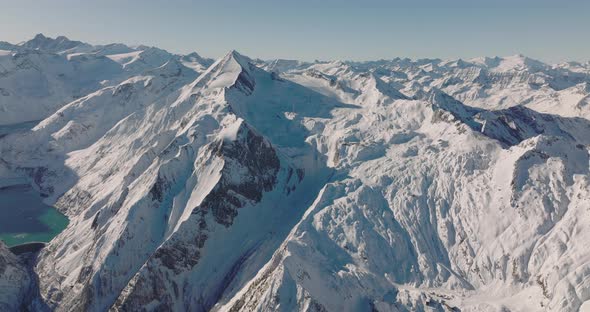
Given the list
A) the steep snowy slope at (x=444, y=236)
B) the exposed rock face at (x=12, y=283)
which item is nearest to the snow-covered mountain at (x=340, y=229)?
the steep snowy slope at (x=444, y=236)

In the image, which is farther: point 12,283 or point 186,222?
point 12,283

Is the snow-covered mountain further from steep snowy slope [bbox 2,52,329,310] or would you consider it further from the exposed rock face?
the exposed rock face

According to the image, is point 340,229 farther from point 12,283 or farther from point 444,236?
point 12,283

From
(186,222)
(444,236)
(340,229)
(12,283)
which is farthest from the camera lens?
(12,283)

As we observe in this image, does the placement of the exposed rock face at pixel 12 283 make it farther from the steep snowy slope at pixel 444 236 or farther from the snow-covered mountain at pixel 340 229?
the steep snowy slope at pixel 444 236

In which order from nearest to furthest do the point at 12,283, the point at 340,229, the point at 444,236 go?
the point at 444,236 < the point at 340,229 < the point at 12,283

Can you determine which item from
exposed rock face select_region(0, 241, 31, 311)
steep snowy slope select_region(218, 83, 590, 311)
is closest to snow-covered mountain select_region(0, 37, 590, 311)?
steep snowy slope select_region(218, 83, 590, 311)

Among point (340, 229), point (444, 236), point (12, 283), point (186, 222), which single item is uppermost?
point (444, 236)

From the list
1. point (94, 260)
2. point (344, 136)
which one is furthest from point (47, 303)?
point (344, 136)

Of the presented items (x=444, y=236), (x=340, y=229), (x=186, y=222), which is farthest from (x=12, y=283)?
(x=444, y=236)
